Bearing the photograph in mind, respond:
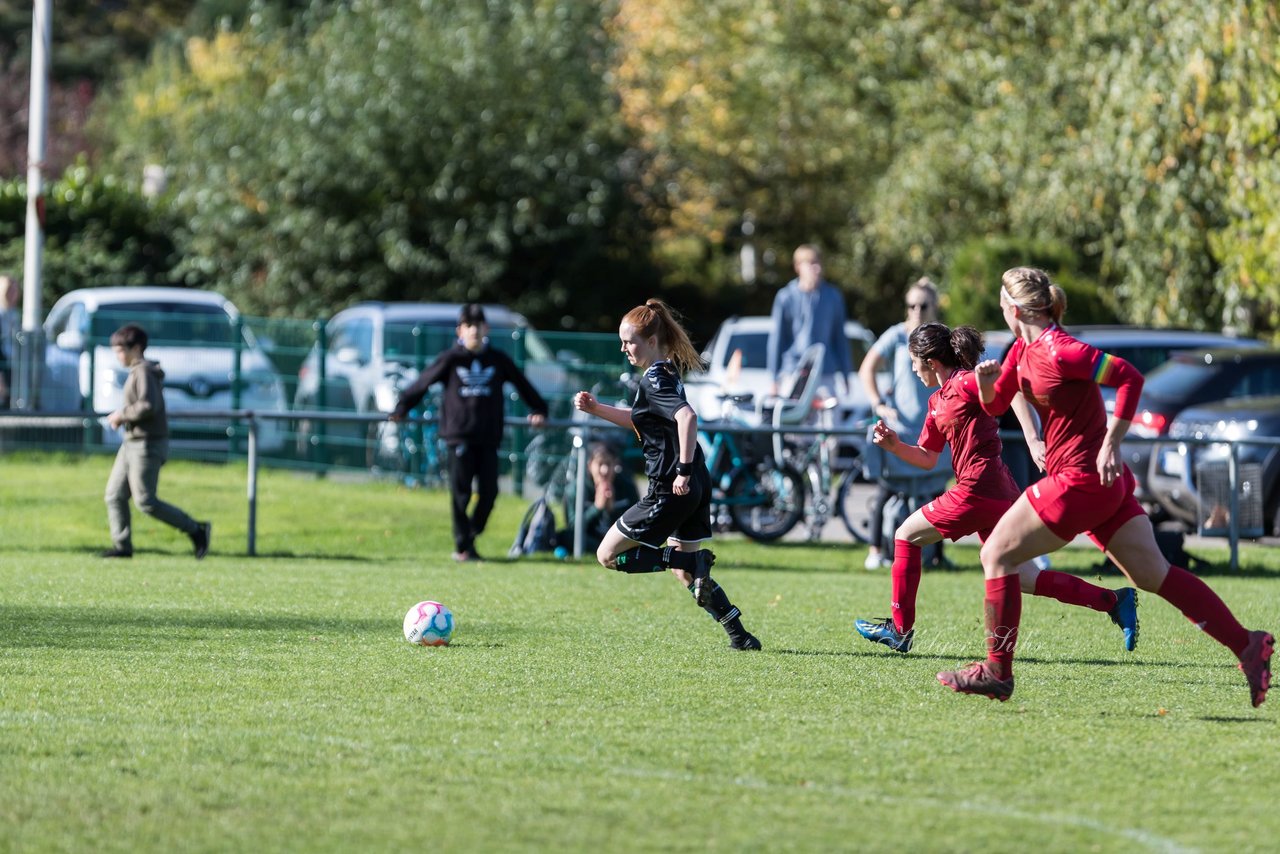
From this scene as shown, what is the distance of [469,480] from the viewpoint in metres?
14.1

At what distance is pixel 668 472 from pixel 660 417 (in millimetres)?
268

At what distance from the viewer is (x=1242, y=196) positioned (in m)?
21.2

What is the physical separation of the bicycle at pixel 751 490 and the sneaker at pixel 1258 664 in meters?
8.32

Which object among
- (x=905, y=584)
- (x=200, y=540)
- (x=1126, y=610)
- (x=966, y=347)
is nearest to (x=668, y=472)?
(x=905, y=584)

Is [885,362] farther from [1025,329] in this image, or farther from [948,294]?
[948,294]

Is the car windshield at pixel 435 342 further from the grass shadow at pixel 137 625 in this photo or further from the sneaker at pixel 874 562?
the grass shadow at pixel 137 625

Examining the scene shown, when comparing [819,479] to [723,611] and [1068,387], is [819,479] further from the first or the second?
[1068,387]

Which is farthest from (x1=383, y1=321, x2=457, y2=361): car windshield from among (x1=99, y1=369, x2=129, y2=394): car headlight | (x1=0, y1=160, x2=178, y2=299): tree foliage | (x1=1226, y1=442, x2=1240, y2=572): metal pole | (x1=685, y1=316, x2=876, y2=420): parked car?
(x1=0, y1=160, x2=178, y2=299): tree foliage

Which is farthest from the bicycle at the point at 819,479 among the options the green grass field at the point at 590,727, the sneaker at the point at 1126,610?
the sneaker at the point at 1126,610

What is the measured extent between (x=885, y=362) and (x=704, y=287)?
25140 millimetres

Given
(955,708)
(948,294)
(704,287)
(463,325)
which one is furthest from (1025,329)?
(704,287)

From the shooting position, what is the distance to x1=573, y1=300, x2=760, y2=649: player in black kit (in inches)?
347

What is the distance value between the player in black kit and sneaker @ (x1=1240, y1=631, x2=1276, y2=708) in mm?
2522

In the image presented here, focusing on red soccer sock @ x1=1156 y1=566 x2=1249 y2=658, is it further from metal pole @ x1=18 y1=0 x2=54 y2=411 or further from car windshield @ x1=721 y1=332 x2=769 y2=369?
metal pole @ x1=18 y1=0 x2=54 y2=411
